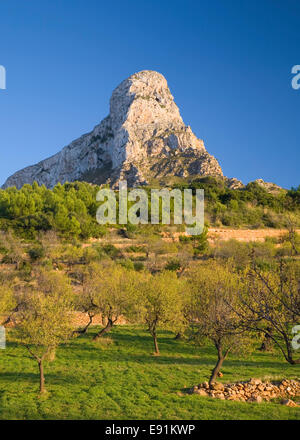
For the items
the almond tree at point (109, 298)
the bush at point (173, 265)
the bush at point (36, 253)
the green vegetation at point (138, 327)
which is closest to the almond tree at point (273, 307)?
the green vegetation at point (138, 327)

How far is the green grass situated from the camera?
51.8 ft

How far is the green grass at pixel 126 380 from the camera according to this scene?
621 inches

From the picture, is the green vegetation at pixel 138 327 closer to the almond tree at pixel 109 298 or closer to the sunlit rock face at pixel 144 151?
the almond tree at pixel 109 298

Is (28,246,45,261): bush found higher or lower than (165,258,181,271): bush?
higher

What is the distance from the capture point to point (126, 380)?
2178 cm

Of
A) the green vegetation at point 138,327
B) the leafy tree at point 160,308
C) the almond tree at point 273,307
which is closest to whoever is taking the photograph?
the almond tree at point 273,307

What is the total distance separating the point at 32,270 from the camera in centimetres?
5259

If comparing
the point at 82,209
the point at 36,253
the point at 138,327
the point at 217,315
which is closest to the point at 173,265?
the point at 138,327

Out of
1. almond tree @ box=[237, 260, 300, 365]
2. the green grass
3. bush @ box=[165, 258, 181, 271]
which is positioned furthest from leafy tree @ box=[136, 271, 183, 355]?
bush @ box=[165, 258, 181, 271]

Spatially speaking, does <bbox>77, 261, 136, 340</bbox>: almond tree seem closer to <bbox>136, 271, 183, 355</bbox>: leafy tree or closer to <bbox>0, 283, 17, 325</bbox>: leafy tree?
<bbox>136, 271, 183, 355</bbox>: leafy tree
